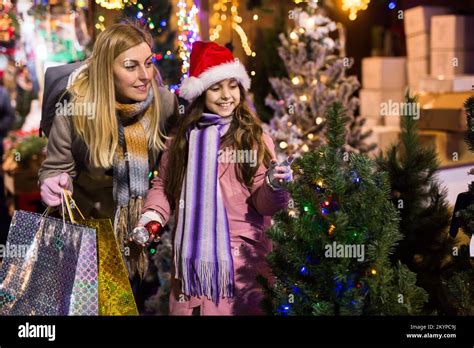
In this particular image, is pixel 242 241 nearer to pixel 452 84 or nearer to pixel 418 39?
pixel 452 84

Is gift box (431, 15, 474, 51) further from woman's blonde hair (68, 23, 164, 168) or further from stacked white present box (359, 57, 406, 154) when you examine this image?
woman's blonde hair (68, 23, 164, 168)

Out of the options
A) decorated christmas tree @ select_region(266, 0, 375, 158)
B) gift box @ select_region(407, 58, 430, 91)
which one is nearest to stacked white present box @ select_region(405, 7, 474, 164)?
gift box @ select_region(407, 58, 430, 91)

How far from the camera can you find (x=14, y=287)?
288 cm

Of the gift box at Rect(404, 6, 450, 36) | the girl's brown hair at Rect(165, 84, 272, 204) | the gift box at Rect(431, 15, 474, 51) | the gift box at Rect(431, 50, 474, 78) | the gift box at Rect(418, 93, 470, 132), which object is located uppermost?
the gift box at Rect(404, 6, 450, 36)

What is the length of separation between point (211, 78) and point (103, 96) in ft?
1.53

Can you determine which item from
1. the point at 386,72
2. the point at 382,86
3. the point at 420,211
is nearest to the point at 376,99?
the point at 382,86

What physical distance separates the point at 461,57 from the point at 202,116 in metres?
3.15

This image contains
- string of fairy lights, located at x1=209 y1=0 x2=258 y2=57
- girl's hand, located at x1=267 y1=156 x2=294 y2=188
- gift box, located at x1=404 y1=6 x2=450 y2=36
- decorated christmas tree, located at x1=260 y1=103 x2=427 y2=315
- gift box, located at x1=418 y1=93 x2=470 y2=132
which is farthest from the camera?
gift box, located at x1=404 y1=6 x2=450 y2=36

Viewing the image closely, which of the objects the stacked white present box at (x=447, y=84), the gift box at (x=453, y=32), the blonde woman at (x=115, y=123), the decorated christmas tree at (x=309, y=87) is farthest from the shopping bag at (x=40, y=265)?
the gift box at (x=453, y=32)

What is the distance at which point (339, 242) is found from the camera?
102 inches

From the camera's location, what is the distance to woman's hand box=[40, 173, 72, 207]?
9.75 ft

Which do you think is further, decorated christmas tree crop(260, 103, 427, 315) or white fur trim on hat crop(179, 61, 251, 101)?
white fur trim on hat crop(179, 61, 251, 101)

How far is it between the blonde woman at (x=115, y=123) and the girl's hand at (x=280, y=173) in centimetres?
62

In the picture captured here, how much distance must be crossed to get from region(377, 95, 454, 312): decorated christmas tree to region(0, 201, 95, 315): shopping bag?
4.67 ft
